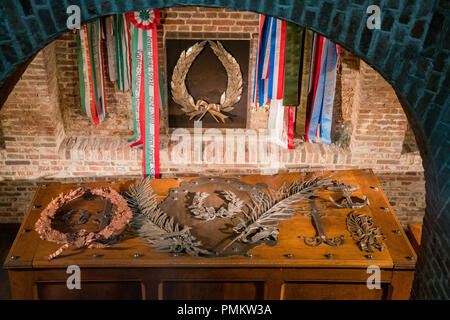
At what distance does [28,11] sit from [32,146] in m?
3.50

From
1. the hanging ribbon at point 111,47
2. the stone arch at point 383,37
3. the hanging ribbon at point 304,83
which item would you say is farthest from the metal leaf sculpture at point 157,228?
the hanging ribbon at point 304,83

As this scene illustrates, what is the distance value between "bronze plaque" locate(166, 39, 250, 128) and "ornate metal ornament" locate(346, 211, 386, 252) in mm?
2087

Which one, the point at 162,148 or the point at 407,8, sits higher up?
the point at 407,8

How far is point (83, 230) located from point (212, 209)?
40.4 inches

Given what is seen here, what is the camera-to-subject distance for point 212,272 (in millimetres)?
3529

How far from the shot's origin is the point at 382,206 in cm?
415

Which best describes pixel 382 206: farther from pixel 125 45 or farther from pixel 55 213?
pixel 125 45

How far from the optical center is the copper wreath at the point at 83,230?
3625mm

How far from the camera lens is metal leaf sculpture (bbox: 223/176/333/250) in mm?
3762

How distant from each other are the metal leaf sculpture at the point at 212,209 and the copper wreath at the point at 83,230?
54 cm

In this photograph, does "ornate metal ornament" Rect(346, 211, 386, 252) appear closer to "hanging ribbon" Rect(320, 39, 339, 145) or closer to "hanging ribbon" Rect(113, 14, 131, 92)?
"hanging ribbon" Rect(320, 39, 339, 145)

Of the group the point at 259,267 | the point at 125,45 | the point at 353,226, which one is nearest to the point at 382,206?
the point at 353,226

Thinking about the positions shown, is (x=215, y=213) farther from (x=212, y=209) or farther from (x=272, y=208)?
(x=272, y=208)

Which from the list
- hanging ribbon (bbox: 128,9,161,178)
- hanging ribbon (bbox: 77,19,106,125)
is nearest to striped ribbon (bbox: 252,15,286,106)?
hanging ribbon (bbox: 128,9,161,178)
